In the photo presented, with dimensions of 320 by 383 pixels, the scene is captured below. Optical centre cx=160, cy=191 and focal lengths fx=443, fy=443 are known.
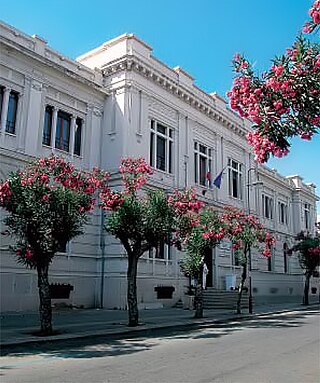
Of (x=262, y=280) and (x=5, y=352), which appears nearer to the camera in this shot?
(x=5, y=352)

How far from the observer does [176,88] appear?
26938 mm

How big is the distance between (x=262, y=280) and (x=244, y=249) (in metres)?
15.1

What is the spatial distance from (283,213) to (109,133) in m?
25.9

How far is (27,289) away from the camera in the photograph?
1908cm

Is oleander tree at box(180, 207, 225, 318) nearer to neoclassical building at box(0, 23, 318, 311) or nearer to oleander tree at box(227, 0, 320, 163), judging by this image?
neoclassical building at box(0, 23, 318, 311)

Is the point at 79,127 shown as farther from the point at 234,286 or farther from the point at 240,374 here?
the point at 240,374

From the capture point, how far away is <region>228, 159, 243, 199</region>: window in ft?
108

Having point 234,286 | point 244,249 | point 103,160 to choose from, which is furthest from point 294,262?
point 103,160

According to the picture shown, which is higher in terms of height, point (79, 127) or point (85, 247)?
point (79, 127)

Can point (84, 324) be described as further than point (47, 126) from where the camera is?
No

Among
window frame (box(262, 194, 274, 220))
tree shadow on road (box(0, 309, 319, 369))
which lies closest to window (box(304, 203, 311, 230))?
window frame (box(262, 194, 274, 220))

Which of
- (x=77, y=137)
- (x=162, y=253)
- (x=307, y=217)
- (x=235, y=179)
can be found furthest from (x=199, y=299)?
(x=307, y=217)

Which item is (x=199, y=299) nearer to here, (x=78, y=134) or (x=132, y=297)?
(x=132, y=297)

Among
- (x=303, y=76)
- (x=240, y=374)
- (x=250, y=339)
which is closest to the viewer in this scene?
(x=303, y=76)
